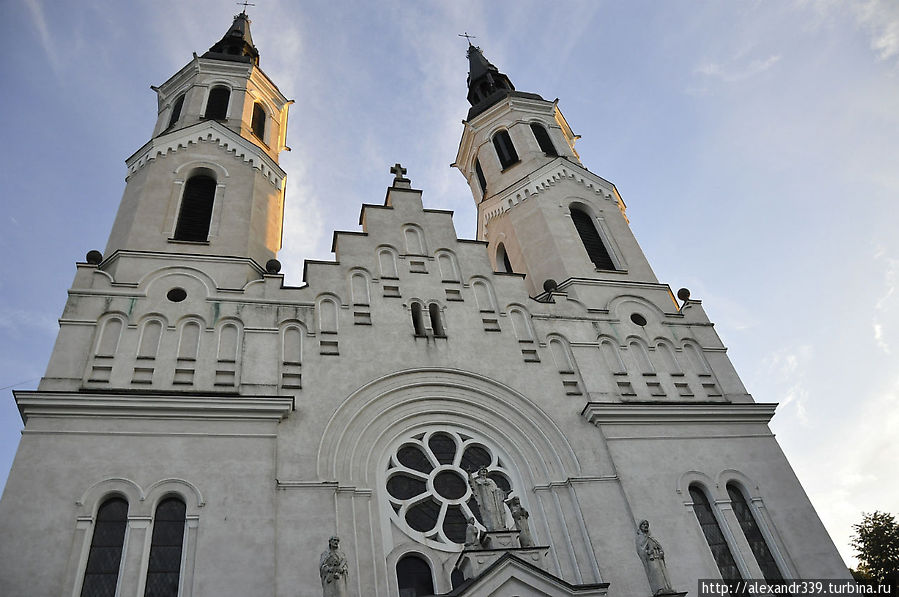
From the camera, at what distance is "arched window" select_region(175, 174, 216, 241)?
720 inches

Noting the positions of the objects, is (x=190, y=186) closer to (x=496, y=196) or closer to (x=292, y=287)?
(x=292, y=287)

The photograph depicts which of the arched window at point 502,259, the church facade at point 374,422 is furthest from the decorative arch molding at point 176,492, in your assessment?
the arched window at point 502,259

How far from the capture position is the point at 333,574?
10773 mm

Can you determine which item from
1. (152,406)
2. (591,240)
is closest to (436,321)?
(152,406)

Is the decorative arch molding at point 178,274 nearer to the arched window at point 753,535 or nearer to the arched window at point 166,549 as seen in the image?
the arched window at point 166,549

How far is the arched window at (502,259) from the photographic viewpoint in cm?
2348

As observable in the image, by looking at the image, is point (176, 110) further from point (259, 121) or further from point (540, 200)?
point (540, 200)

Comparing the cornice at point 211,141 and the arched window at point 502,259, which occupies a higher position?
the cornice at point 211,141

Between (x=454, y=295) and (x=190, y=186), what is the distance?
8317 millimetres

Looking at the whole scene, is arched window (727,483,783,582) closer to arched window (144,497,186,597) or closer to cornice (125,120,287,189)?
arched window (144,497,186,597)

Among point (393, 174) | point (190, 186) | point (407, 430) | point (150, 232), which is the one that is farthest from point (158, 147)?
point (407, 430)

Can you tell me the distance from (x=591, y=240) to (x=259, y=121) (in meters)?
11.8

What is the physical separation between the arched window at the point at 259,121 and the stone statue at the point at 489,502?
1501 centimetres

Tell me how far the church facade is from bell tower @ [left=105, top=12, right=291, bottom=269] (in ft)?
0.31
